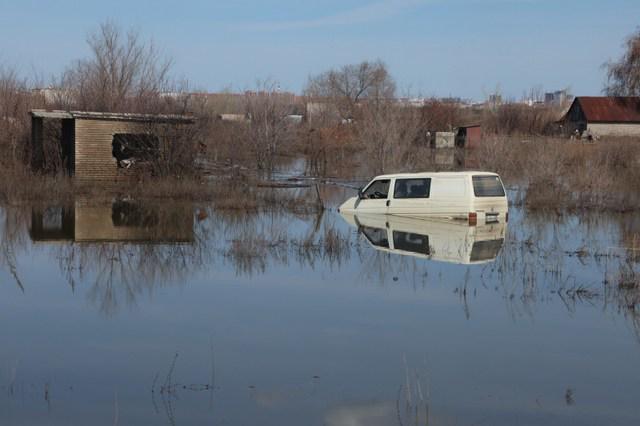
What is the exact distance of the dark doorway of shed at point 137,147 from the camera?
36500 millimetres

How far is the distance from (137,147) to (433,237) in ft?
63.0

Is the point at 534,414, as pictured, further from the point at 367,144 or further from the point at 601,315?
the point at 367,144

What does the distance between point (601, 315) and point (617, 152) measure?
4130cm

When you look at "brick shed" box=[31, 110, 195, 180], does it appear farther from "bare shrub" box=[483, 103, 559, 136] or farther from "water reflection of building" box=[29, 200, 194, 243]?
"bare shrub" box=[483, 103, 559, 136]

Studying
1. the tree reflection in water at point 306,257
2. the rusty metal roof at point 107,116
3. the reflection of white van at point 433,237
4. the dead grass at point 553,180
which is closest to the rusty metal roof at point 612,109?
the dead grass at point 553,180

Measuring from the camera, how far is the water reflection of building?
22062mm

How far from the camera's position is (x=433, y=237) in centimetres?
2212

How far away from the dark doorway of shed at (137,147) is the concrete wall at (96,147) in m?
0.62

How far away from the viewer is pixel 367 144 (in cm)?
3962

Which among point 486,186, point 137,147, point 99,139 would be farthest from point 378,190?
point 137,147

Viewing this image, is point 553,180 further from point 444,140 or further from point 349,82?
point 349,82

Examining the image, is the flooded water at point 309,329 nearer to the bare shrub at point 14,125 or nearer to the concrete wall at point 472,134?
the bare shrub at point 14,125

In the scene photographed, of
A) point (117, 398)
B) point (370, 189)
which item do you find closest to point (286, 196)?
point (370, 189)

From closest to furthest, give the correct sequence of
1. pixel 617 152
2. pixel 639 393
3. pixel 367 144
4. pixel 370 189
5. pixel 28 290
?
pixel 639 393 → pixel 28 290 → pixel 370 189 → pixel 367 144 → pixel 617 152
